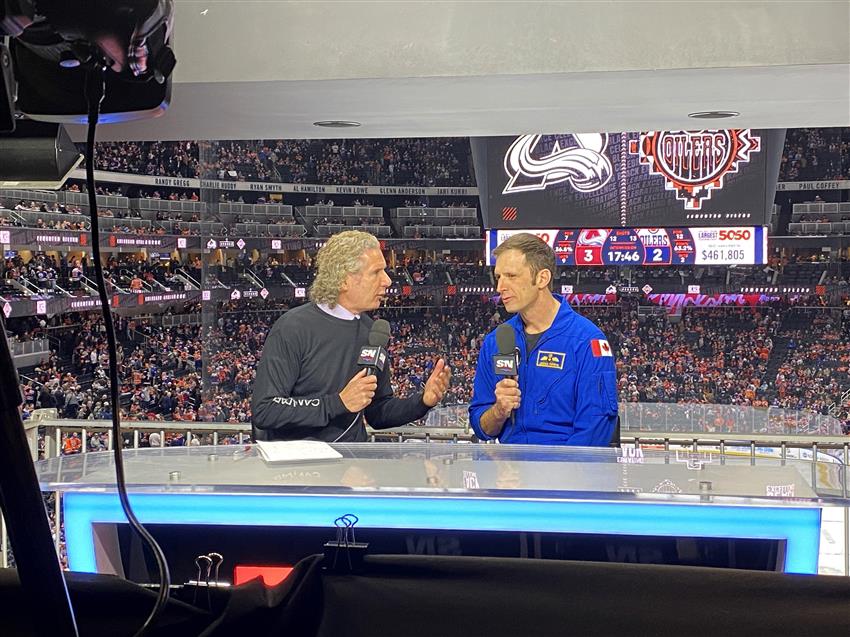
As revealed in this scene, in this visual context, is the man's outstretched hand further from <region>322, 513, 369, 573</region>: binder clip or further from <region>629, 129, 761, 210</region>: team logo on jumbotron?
<region>629, 129, 761, 210</region>: team logo on jumbotron

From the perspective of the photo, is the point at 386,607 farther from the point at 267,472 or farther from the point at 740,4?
the point at 740,4

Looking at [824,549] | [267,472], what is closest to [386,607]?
[267,472]

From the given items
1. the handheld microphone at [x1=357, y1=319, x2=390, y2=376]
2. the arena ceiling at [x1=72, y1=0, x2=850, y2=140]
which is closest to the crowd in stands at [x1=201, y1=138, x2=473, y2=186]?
the arena ceiling at [x1=72, y1=0, x2=850, y2=140]

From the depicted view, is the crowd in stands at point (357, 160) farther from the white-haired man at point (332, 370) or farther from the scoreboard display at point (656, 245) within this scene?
the white-haired man at point (332, 370)

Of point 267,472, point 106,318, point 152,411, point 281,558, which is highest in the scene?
point 106,318

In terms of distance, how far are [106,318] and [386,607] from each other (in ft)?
Result: 1.00

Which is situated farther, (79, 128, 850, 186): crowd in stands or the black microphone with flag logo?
(79, 128, 850, 186): crowd in stands

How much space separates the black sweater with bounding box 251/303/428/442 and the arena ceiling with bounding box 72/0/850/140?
0.75 metres

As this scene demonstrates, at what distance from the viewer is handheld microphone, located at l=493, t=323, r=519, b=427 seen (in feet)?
7.80

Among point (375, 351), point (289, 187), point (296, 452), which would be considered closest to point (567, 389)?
point (375, 351)

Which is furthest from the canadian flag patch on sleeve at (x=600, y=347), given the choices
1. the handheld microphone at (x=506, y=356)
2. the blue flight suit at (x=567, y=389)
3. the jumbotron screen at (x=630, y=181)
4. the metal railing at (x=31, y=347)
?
the metal railing at (x=31, y=347)

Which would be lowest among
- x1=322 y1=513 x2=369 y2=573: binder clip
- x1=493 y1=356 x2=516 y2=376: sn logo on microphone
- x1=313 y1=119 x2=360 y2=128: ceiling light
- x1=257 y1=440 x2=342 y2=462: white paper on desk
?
x1=257 y1=440 x2=342 y2=462: white paper on desk

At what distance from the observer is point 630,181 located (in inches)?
542

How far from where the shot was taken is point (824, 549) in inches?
94.4
